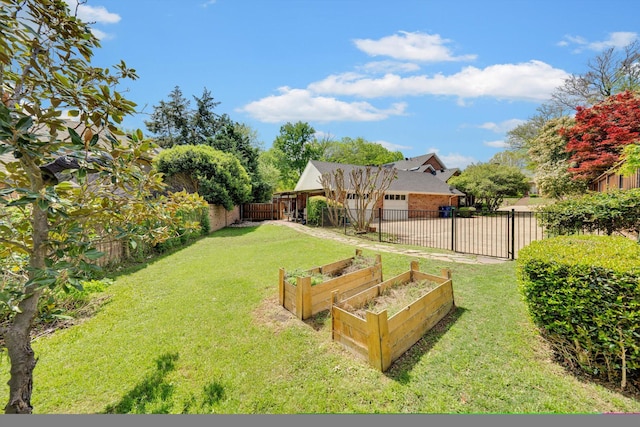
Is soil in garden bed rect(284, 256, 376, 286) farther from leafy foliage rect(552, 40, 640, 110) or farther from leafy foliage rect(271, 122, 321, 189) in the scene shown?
leafy foliage rect(271, 122, 321, 189)

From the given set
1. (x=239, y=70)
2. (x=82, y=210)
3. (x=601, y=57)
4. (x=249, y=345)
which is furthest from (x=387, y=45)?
(x=601, y=57)

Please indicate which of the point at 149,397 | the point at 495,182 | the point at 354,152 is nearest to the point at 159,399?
the point at 149,397

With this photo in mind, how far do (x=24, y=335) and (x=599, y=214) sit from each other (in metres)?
7.60

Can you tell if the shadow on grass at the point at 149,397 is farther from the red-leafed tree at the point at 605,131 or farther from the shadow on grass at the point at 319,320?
the red-leafed tree at the point at 605,131

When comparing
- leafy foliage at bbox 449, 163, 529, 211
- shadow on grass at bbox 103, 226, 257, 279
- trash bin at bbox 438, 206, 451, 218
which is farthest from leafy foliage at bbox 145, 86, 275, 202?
leafy foliage at bbox 449, 163, 529, 211

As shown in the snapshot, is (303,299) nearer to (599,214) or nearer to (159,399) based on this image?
(159,399)

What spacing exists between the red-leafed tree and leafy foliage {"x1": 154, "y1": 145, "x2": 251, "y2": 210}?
1735 centimetres

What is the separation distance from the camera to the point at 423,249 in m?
7.78

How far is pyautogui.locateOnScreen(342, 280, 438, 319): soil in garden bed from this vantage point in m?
3.26

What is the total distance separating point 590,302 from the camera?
7.31ft

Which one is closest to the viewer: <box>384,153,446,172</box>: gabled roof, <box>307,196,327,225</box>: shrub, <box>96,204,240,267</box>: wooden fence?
<box>96,204,240,267</box>: wooden fence

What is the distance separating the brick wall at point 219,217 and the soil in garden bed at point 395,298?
11.6 m

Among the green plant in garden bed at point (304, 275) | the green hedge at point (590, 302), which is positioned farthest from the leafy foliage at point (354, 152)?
the green hedge at point (590, 302)

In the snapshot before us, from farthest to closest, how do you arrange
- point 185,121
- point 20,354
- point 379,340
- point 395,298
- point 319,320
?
point 185,121, point 395,298, point 319,320, point 379,340, point 20,354
